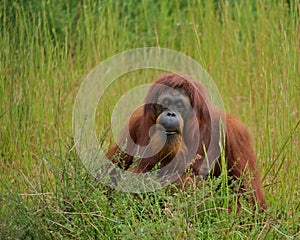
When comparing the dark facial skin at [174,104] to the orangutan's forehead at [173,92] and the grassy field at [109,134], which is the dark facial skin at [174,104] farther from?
the grassy field at [109,134]

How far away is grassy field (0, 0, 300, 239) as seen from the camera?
3258 millimetres

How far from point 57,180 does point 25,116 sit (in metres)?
1.20

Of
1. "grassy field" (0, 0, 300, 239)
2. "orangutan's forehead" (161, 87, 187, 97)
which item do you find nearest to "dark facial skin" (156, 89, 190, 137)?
"orangutan's forehead" (161, 87, 187, 97)

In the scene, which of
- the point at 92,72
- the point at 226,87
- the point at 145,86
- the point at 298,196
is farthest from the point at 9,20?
the point at 298,196

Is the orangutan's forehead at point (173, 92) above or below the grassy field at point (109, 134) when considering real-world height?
above

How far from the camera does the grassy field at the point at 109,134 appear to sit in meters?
3.26

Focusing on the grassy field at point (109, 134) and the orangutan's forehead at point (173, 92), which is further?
the orangutan's forehead at point (173, 92)

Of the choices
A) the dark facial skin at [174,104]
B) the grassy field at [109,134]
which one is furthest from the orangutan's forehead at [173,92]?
the grassy field at [109,134]

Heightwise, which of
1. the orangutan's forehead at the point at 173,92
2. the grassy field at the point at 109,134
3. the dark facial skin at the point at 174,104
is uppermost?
the orangutan's forehead at the point at 173,92

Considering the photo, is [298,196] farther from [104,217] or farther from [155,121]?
[104,217]

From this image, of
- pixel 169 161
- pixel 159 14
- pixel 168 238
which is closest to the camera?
pixel 168 238

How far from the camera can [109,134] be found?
446 centimetres

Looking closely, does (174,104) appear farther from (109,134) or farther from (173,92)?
(109,134)

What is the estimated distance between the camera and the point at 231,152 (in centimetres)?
381
